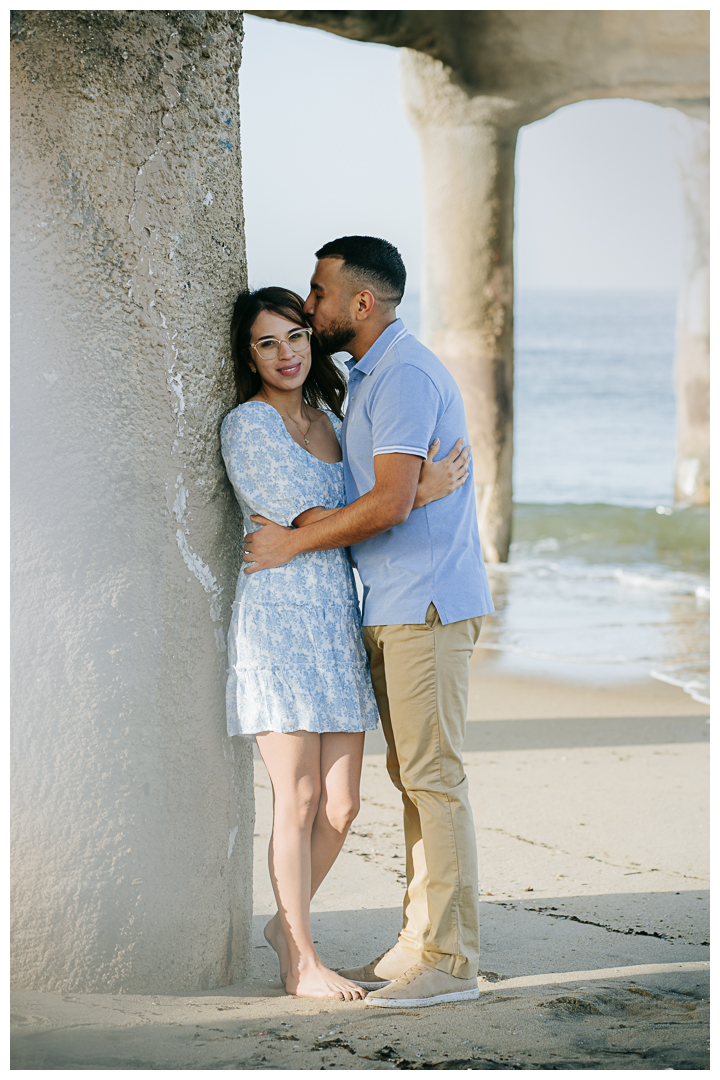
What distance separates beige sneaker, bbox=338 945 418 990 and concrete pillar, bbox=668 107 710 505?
43.1 ft

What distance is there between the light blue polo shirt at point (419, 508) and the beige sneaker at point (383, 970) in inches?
33.6

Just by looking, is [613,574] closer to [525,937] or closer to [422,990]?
[525,937]

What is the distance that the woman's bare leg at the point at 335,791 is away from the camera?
9.37ft

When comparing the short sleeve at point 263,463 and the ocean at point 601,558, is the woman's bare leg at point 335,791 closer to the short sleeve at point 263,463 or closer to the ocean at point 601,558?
the short sleeve at point 263,463

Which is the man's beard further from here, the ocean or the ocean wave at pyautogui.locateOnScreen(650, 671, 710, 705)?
the ocean

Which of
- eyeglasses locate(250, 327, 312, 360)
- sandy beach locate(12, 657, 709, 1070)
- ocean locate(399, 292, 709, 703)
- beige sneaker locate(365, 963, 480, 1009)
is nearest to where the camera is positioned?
sandy beach locate(12, 657, 709, 1070)

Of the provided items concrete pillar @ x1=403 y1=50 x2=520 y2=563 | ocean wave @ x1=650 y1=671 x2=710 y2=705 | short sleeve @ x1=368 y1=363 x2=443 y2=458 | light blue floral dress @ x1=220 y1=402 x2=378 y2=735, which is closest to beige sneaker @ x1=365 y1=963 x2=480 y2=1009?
light blue floral dress @ x1=220 y1=402 x2=378 y2=735

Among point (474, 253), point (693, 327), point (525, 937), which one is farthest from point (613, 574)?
point (525, 937)

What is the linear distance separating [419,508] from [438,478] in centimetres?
9

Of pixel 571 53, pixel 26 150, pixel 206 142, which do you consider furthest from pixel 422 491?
pixel 571 53

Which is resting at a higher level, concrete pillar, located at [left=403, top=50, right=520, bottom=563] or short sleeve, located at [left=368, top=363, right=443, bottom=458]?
concrete pillar, located at [left=403, top=50, right=520, bottom=563]

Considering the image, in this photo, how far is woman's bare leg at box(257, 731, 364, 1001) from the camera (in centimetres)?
278

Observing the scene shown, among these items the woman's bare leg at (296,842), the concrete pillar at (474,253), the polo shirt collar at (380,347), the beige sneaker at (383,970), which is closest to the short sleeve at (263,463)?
the polo shirt collar at (380,347)

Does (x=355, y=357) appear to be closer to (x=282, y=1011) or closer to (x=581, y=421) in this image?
(x=282, y=1011)
